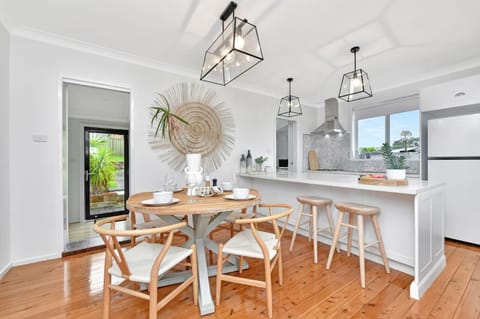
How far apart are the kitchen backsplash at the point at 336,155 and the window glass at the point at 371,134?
246 mm

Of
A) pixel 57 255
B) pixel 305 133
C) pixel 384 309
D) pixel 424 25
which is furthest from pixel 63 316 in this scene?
pixel 305 133

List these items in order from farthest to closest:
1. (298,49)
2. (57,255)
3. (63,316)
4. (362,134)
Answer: (362,134)
(298,49)
(57,255)
(63,316)

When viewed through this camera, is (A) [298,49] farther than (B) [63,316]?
Yes

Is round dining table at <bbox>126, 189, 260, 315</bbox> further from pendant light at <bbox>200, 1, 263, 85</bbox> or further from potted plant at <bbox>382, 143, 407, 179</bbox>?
potted plant at <bbox>382, 143, 407, 179</bbox>

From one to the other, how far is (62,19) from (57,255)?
2459 millimetres

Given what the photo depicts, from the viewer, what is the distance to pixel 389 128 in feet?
13.3

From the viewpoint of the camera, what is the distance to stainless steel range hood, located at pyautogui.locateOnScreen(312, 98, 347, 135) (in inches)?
145

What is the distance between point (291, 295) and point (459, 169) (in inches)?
109

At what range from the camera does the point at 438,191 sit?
1.97 meters

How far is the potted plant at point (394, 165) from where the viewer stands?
6.16ft

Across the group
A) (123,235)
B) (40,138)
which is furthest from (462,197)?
(40,138)

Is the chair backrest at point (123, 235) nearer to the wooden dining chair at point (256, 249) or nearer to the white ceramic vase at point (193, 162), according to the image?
the wooden dining chair at point (256, 249)

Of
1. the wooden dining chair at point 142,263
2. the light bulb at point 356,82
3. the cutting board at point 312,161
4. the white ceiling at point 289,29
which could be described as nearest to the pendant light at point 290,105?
the white ceiling at point 289,29

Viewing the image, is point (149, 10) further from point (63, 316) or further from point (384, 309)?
point (384, 309)
